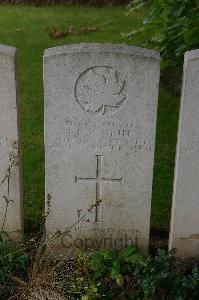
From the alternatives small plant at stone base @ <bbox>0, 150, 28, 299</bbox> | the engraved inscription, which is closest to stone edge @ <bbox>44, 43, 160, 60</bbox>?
the engraved inscription

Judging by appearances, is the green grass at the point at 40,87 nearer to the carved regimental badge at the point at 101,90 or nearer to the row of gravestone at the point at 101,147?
the row of gravestone at the point at 101,147

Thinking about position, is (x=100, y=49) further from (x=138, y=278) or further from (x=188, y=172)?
(x=138, y=278)

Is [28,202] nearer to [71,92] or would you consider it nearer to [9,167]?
[9,167]

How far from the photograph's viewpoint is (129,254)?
4.34 metres

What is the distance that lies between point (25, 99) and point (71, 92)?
11.5 ft

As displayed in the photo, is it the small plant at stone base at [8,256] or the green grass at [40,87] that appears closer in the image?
the small plant at stone base at [8,256]

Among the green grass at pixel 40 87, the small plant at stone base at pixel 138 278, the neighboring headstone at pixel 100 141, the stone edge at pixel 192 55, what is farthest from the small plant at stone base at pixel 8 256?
the stone edge at pixel 192 55

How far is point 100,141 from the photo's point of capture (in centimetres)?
419

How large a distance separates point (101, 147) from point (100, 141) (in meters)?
0.05

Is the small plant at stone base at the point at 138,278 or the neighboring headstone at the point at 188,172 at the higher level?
the neighboring headstone at the point at 188,172

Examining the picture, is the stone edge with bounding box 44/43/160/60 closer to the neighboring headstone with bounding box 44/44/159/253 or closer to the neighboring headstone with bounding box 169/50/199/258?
the neighboring headstone with bounding box 44/44/159/253

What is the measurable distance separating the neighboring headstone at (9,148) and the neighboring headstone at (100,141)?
0.75ft

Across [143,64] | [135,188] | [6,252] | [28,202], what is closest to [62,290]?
[6,252]

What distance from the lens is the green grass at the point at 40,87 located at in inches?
216
